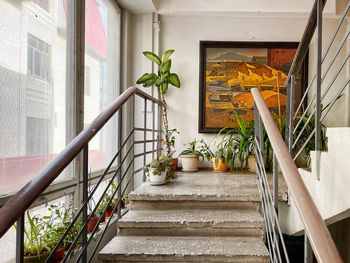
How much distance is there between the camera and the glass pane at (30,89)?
4.68 feet

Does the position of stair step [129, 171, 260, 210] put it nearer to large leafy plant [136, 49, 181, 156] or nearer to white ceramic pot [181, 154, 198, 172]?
white ceramic pot [181, 154, 198, 172]

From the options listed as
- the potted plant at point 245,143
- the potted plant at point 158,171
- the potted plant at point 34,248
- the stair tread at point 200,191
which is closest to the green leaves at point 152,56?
the potted plant at point 245,143

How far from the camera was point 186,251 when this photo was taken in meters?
1.43

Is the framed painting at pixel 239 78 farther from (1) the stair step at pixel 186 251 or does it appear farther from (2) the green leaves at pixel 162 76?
(1) the stair step at pixel 186 251

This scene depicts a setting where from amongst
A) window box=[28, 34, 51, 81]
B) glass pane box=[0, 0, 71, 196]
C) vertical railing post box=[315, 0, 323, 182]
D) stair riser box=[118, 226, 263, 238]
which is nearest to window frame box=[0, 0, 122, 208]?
glass pane box=[0, 0, 71, 196]

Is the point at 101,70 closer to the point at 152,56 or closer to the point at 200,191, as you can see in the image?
the point at 152,56

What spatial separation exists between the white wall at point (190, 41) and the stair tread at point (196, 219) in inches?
66.2

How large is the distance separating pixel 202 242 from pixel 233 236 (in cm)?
24

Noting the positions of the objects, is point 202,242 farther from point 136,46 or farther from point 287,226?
point 136,46

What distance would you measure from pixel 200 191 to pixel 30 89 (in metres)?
1.46

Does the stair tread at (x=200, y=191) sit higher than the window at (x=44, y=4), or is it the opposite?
the window at (x=44, y=4)

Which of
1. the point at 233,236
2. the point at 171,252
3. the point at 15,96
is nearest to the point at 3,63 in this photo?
the point at 15,96

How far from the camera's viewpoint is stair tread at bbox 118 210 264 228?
5.29 ft

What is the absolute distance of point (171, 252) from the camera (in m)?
1.41
